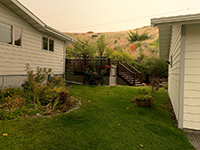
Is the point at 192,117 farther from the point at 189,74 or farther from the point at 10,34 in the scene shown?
the point at 10,34

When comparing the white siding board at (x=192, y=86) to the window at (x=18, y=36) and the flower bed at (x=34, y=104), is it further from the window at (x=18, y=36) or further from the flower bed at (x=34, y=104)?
the window at (x=18, y=36)

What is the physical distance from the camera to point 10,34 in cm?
511

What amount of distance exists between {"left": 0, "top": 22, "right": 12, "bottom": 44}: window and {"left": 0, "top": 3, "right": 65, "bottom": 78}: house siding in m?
0.16

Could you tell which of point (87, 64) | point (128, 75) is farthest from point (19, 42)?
point (128, 75)

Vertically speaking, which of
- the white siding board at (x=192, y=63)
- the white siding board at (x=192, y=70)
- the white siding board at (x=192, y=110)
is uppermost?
the white siding board at (x=192, y=63)

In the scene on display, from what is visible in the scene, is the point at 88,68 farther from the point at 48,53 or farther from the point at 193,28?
the point at 193,28

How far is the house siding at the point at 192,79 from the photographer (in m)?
2.88

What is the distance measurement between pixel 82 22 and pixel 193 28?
2869 cm

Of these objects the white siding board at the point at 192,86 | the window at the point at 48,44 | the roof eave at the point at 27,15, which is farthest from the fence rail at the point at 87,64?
the white siding board at the point at 192,86

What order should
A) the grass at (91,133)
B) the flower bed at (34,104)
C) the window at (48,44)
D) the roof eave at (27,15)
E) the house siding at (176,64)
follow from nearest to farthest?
the grass at (91,133) → the flower bed at (34,104) → the house siding at (176,64) → the roof eave at (27,15) → the window at (48,44)

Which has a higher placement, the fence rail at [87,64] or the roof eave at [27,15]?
the roof eave at [27,15]

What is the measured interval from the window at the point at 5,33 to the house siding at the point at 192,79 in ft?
20.3

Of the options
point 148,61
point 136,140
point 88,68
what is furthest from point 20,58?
point 148,61

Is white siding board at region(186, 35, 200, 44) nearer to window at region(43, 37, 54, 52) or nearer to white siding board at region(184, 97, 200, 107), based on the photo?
white siding board at region(184, 97, 200, 107)
